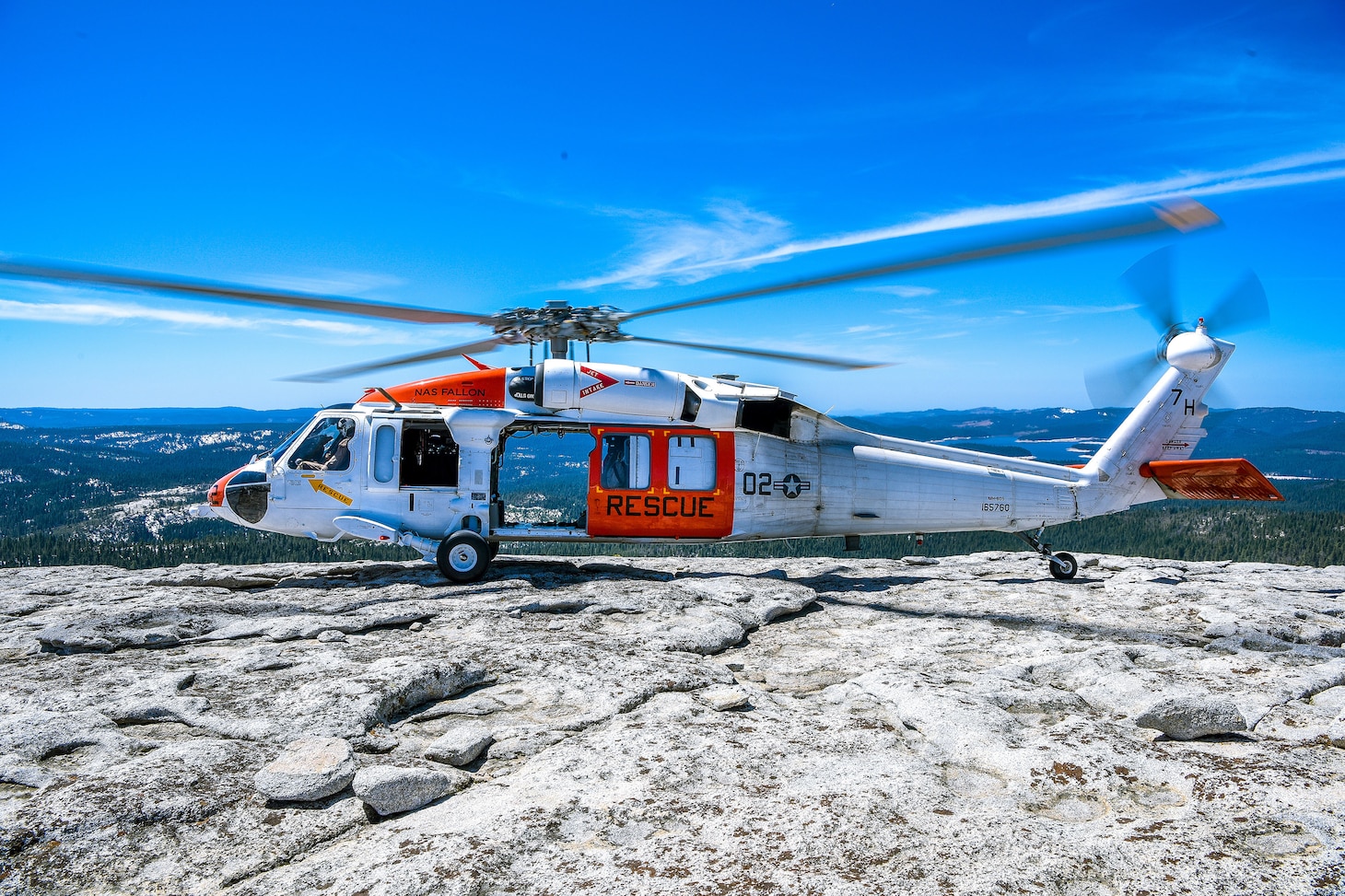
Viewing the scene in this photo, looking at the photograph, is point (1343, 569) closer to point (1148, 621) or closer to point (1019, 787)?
point (1148, 621)

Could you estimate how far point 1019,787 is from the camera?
452 centimetres

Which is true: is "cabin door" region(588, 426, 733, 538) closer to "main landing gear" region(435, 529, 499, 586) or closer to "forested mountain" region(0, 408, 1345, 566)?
"forested mountain" region(0, 408, 1345, 566)

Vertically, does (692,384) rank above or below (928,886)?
above

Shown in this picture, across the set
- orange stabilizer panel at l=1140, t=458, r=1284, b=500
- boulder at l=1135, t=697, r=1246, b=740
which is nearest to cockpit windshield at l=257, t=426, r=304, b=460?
boulder at l=1135, t=697, r=1246, b=740

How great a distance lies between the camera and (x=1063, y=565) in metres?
12.5

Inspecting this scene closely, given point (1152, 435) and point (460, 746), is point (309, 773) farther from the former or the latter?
point (1152, 435)

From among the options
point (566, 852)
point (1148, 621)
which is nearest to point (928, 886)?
point (566, 852)

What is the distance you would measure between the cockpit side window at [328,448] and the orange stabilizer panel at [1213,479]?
45.4 ft

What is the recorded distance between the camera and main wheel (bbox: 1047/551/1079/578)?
40.7 feet

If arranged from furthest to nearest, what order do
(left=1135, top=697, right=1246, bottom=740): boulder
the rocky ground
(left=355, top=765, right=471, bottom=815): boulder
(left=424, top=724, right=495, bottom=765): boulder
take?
1. (left=1135, top=697, right=1246, bottom=740): boulder
2. (left=424, top=724, right=495, bottom=765): boulder
3. (left=355, top=765, right=471, bottom=815): boulder
4. the rocky ground

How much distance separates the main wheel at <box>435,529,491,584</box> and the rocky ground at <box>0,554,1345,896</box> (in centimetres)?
180

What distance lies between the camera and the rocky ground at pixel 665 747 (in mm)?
3605

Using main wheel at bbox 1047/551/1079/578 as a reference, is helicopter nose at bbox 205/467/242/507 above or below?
above

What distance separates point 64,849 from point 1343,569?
1851cm
